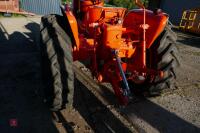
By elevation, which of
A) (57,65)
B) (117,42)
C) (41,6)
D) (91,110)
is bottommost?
(91,110)

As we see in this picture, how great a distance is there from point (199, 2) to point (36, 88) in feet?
39.1

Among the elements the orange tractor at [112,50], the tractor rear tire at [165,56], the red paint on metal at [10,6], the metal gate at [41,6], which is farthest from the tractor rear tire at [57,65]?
the metal gate at [41,6]

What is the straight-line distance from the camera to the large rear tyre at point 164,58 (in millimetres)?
3941

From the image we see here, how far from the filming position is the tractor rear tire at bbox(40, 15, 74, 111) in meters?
3.42

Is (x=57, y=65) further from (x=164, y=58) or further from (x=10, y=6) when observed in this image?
(x=10, y=6)

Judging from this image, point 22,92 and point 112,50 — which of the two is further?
point 22,92

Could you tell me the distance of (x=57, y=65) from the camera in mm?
3412

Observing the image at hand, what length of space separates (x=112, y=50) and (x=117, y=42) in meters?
0.24

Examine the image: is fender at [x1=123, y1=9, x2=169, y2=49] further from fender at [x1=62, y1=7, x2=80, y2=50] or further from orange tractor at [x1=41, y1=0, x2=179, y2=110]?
fender at [x1=62, y1=7, x2=80, y2=50]

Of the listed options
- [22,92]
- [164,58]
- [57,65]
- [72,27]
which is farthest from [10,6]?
[164,58]

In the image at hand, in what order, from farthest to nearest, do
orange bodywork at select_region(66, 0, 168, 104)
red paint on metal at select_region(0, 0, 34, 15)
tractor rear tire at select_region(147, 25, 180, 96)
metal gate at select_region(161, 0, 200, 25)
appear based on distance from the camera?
1. metal gate at select_region(161, 0, 200, 25)
2. red paint on metal at select_region(0, 0, 34, 15)
3. tractor rear tire at select_region(147, 25, 180, 96)
4. orange bodywork at select_region(66, 0, 168, 104)

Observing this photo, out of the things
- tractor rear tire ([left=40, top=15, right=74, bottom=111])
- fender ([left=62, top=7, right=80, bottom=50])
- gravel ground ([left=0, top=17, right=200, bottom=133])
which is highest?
fender ([left=62, top=7, right=80, bottom=50])

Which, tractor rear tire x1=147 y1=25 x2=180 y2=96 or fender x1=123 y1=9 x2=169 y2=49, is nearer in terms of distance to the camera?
fender x1=123 y1=9 x2=169 y2=49

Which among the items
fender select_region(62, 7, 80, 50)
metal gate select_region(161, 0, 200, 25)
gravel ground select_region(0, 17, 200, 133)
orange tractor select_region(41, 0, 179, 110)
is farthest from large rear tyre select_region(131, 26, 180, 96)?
metal gate select_region(161, 0, 200, 25)
